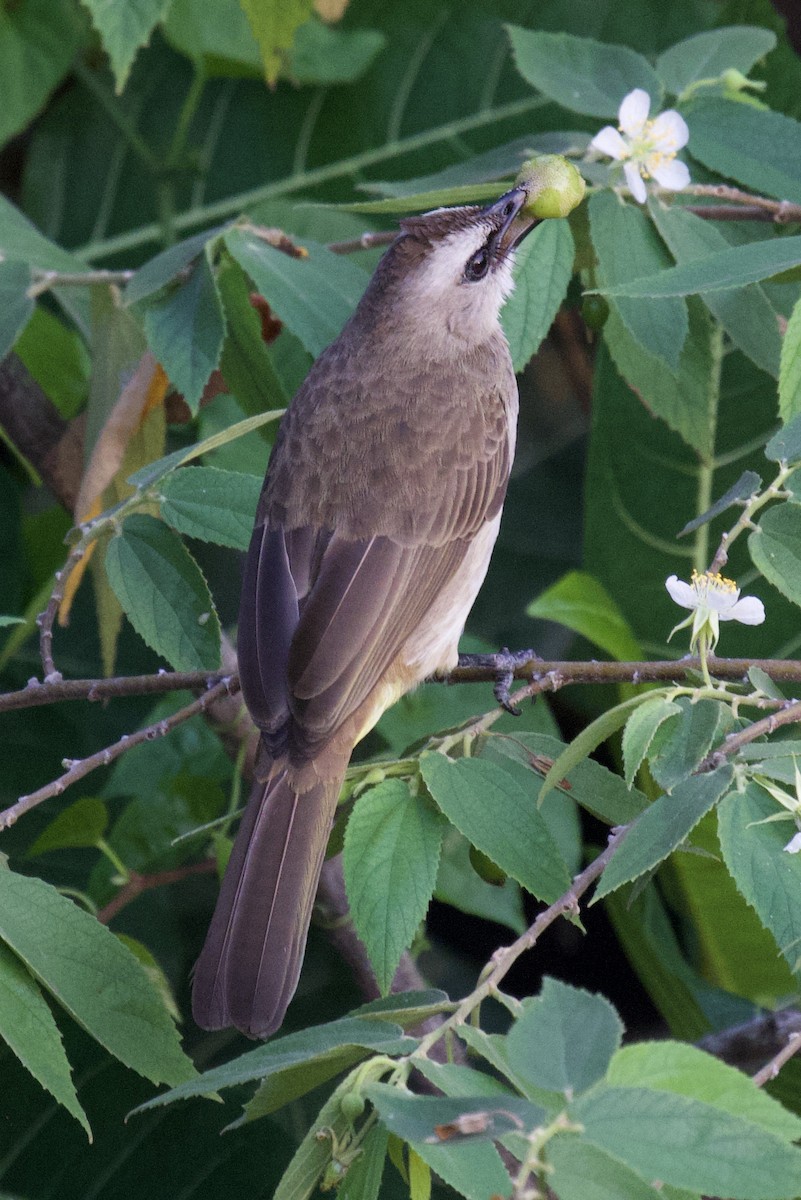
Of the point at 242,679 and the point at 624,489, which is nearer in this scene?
the point at 242,679

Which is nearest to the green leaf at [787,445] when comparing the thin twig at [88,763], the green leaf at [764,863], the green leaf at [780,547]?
the green leaf at [780,547]

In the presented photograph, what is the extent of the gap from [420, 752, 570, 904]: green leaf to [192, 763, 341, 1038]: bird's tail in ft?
1.32

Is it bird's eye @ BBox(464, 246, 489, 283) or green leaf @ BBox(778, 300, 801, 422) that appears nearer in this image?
green leaf @ BBox(778, 300, 801, 422)

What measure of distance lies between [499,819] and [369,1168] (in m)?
0.47

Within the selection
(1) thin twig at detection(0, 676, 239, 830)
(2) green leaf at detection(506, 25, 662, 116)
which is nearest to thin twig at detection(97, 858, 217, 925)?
(1) thin twig at detection(0, 676, 239, 830)

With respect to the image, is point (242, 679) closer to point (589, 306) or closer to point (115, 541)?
point (115, 541)

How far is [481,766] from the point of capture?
175 centimetres

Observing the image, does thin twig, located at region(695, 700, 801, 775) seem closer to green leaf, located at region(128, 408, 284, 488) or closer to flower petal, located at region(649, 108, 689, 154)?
green leaf, located at region(128, 408, 284, 488)

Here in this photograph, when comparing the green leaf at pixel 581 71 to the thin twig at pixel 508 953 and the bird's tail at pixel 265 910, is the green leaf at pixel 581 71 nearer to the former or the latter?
the bird's tail at pixel 265 910

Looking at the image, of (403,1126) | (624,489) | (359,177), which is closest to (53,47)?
(359,177)

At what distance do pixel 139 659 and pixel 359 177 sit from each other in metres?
1.54

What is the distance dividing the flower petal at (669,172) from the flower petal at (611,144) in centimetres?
4

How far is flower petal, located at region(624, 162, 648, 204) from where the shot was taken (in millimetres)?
2182

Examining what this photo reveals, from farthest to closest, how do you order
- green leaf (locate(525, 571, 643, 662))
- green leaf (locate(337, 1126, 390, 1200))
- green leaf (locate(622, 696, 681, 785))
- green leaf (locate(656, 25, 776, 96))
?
green leaf (locate(525, 571, 643, 662)) < green leaf (locate(656, 25, 776, 96)) < green leaf (locate(622, 696, 681, 785)) < green leaf (locate(337, 1126, 390, 1200))
